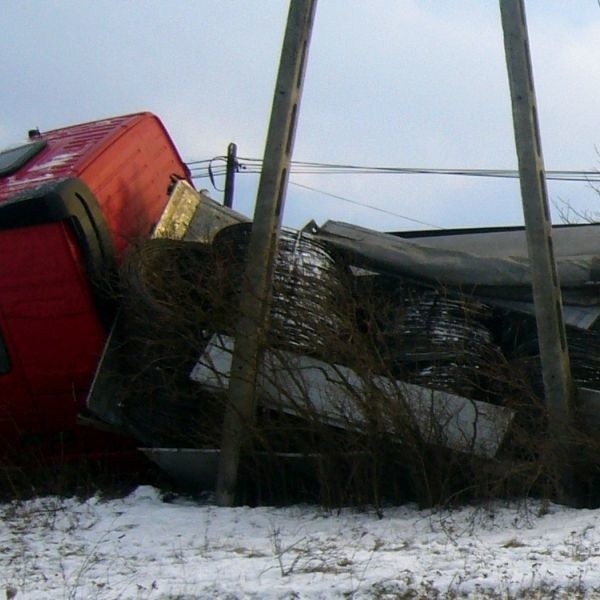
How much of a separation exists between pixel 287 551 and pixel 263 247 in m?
2.73

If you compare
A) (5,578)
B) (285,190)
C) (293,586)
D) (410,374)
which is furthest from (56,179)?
(293,586)

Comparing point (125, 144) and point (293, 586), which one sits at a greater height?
point (125, 144)

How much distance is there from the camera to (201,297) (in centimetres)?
870

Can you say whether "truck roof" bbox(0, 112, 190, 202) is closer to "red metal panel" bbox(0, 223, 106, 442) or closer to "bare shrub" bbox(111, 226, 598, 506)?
"red metal panel" bbox(0, 223, 106, 442)

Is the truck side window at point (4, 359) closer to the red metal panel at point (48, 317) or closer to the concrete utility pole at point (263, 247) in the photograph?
the red metal panel at point (48, 317)

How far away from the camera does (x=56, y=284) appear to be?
8.84m

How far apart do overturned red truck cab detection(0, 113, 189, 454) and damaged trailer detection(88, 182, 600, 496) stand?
0.35m

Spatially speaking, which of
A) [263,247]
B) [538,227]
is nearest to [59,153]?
[263,247]

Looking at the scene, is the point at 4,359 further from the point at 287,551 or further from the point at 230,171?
the point at 230,171

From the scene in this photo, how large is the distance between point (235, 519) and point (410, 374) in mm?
1717

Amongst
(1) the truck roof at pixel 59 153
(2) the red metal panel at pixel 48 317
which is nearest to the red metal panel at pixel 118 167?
(1) the truck roof at pixel 59 153

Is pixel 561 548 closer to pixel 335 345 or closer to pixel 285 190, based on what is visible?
pixel 335 345

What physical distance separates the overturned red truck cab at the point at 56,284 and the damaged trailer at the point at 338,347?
35cm

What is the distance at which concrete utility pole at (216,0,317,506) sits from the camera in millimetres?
8281
